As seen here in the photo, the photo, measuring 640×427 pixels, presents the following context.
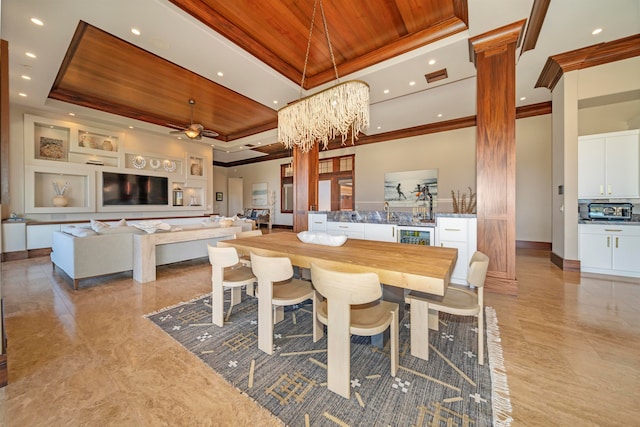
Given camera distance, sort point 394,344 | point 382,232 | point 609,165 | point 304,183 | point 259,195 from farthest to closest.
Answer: point 259,195, point 304,183, point 382,232, point 609,165, point 394,344

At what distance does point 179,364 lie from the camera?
1.70 metres

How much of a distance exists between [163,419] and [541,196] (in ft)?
23.6

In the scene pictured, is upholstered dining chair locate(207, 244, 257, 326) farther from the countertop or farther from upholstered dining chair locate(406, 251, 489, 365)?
the countertop

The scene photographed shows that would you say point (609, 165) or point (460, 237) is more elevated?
point (609, 165)

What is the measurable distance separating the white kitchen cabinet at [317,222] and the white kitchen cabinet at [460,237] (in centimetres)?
202

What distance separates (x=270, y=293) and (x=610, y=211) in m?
5.29

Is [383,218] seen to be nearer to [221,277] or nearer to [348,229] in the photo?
[348,229]

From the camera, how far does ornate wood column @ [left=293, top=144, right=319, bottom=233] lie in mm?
5094

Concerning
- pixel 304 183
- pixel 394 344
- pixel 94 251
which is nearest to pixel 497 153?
pixel 394 344

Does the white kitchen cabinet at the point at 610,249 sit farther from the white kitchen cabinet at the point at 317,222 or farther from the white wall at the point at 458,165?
the white kitchen cabinet at the point at 317,222

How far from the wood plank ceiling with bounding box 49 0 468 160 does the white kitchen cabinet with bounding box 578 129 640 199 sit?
2929 millimetres

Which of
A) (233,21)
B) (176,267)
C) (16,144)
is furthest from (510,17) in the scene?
(16,144)

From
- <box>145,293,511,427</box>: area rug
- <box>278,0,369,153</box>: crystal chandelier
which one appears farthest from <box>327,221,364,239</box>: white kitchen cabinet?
<box>145,293,511,427</box>: area rug

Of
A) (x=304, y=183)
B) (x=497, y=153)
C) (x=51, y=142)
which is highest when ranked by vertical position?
(x=51, y=142)
